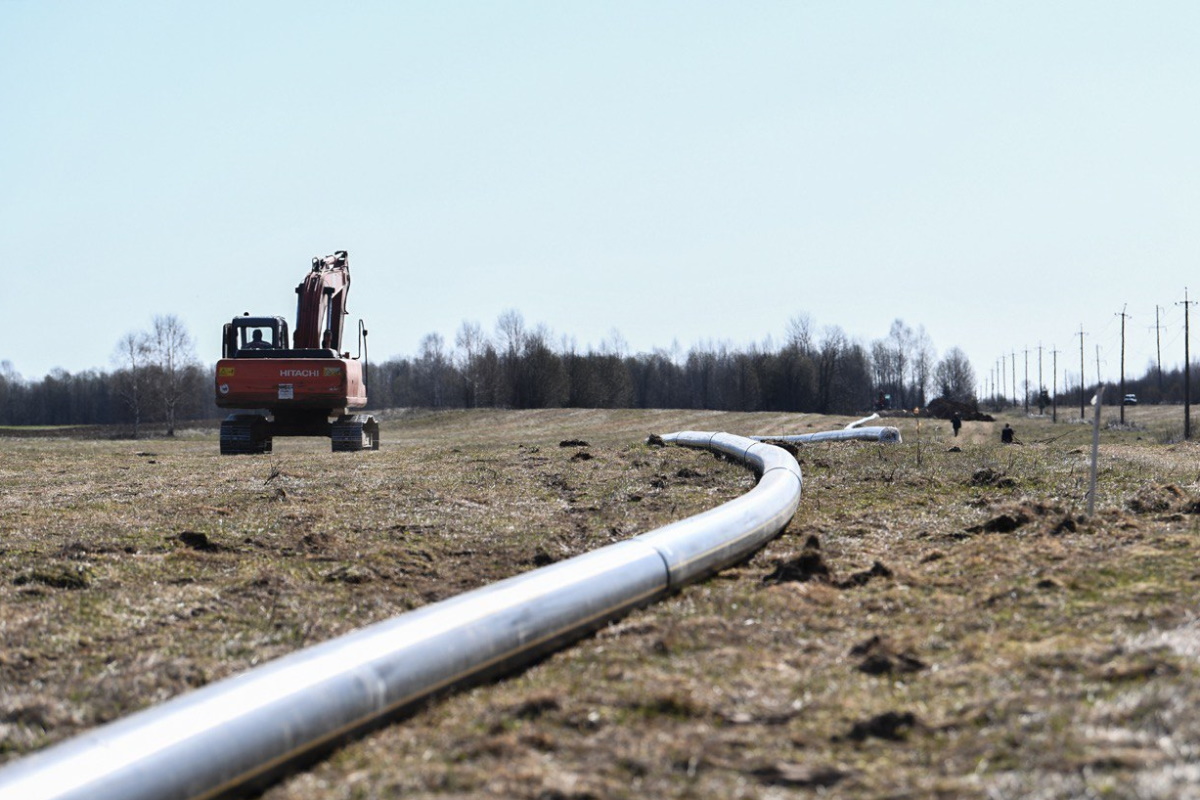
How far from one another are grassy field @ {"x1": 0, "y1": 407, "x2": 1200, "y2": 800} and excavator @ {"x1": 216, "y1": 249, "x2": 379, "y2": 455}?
10190mm

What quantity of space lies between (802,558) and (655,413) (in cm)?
5911

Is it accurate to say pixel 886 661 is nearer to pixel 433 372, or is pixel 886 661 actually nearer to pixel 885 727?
pixel 885 727

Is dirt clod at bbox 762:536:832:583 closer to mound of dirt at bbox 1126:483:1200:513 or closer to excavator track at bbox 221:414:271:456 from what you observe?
mound of dirt at bbox 1126:483:1200:513

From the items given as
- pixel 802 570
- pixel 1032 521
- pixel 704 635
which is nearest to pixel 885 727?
pixel 704 635

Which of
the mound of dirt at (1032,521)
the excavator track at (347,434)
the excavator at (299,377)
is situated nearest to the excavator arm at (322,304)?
the excavator at (299,377)

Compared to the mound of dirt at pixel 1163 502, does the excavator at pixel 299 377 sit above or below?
above

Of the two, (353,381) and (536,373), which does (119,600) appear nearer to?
(353,381)

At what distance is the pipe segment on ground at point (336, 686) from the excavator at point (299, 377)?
61.7 feet

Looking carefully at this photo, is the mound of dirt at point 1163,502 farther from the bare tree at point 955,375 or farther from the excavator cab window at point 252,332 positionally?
the bare tree at point 955,375

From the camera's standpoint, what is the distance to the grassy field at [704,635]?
4570 mm

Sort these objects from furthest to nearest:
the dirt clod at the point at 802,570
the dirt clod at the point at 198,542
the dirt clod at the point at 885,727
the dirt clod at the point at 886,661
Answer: the dirt clod at the point at 198,542 < the dirt clod at the point at 802,570 < the dirt clod at the point at 886,661 < the dirt clod at the point at 885,727

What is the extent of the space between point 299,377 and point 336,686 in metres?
21.4

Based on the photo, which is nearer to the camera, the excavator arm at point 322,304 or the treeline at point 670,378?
the excavator arm at point 322,304

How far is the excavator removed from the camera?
25.5m
